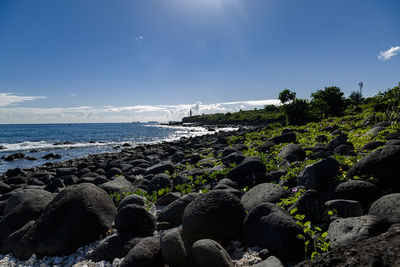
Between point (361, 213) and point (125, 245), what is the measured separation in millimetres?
3604

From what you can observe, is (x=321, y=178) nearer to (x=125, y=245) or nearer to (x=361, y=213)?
(x=361, y=213)

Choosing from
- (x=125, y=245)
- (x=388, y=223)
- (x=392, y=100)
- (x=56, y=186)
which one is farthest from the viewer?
(x=392, y=100)

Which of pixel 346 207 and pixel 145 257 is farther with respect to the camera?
pixel 346 207

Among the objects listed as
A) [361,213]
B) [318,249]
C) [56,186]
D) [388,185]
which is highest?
[388,185]

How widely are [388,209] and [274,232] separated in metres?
1.46

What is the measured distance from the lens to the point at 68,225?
13.1 ft

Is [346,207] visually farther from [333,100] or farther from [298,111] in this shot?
[333,100]

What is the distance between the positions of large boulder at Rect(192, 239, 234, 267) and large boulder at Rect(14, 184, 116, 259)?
2290 mm

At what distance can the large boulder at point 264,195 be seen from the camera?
13.5 ft

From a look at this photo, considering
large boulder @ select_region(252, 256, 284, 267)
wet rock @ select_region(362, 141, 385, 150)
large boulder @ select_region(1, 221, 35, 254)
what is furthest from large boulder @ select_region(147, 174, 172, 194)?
wet rock @ select_region(362, 141, 385, 150)

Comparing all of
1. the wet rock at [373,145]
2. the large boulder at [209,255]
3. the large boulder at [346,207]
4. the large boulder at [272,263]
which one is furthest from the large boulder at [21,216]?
the wet rock at [373,145]

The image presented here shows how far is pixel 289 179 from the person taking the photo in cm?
495

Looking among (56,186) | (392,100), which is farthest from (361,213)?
(392,100)

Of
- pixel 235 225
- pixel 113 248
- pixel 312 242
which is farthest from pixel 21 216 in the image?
pixel 312 242
